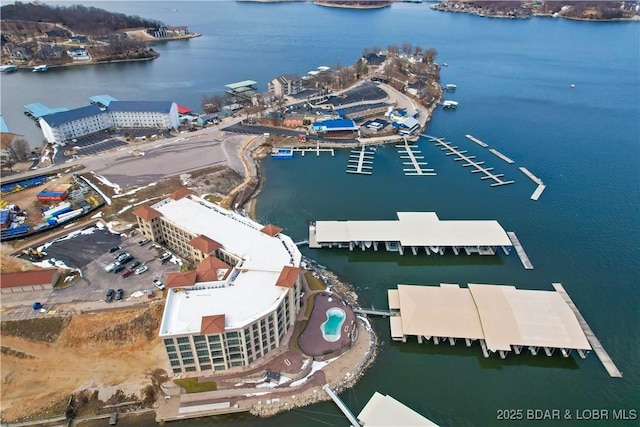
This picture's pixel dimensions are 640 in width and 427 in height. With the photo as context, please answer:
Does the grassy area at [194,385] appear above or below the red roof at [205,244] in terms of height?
below

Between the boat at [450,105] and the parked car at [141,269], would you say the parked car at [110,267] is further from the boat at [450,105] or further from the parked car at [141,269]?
the boat at [450,105]

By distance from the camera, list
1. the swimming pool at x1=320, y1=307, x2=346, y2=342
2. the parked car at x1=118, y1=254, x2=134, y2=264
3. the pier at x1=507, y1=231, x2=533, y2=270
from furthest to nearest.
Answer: the pier at x1=507, y1=231, x2=533, y2=270 < the parked car at x1=118, y1=254, x2=134, y2=264 < the swimming pool at x1=320, y1=307, x2=346, y2=342

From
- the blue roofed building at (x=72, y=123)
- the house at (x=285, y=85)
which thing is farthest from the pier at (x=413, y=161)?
the blue roofed building at (x=72, y=123)

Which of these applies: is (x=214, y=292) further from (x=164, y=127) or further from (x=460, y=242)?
(x=164, y=127)

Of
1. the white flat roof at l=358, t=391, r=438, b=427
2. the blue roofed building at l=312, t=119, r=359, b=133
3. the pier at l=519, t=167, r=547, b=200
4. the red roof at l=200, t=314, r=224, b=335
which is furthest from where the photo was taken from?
the blue roofed building at l=312, t=119, r=359, b=133

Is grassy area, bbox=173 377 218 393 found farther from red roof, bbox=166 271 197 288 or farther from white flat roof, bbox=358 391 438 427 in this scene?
white flat roof, bbox=358 391 438 427

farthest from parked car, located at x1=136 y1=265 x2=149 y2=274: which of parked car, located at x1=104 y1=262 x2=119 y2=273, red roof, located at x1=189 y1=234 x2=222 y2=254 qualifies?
red roof, located at x1=189 y1=234 x2=222 y2=254

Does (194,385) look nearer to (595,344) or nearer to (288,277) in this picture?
(288,277)

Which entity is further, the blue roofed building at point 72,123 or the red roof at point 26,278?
the blue roofed building at point 72,123
